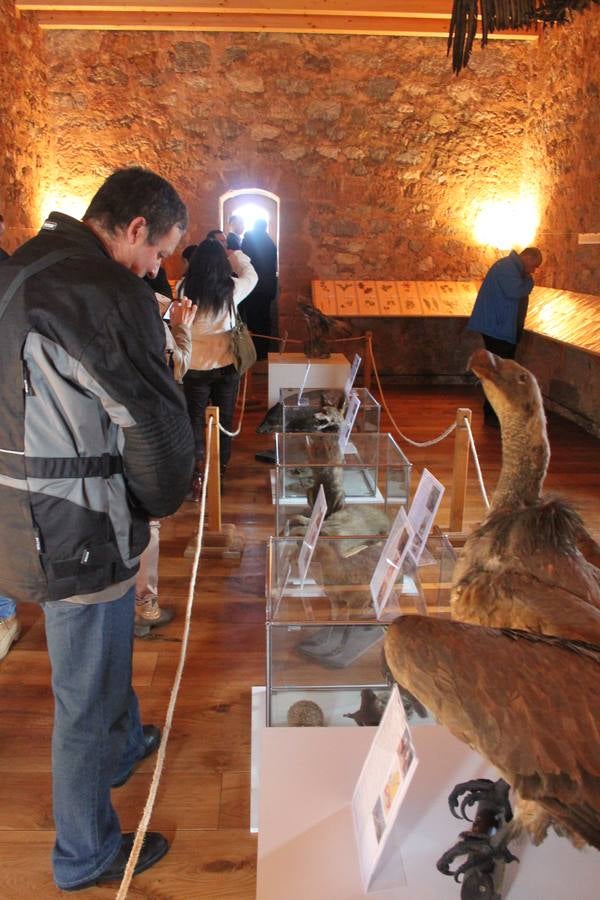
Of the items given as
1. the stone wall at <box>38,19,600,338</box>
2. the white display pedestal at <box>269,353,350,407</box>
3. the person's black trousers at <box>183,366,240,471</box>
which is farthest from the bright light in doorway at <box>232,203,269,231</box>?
the person's black trousers at <box>183,366,240,471</box>

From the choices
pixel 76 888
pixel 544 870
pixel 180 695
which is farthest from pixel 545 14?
pixel 76 888

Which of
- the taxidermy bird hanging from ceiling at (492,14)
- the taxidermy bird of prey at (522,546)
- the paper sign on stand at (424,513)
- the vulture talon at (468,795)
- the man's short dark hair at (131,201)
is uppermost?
the taxidermy bird hanging from ceiling at (492,14)

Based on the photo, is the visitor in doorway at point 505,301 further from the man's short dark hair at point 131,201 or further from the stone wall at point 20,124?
the man's short dark hair at point 131,201

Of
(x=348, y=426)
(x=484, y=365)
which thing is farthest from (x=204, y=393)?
(x=484, y=365)

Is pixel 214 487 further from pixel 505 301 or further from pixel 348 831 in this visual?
pixel 505 301

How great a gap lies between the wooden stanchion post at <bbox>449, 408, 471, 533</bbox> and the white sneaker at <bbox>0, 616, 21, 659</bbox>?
9.00 feet

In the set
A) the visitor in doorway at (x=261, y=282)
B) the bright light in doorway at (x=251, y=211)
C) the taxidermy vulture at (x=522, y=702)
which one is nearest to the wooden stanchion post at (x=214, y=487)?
the taxidermy vulture at (x=522, y=702)

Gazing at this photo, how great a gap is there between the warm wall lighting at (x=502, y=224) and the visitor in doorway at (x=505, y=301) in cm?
222

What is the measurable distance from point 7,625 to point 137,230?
2.32 metres

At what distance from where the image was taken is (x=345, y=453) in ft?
14.6

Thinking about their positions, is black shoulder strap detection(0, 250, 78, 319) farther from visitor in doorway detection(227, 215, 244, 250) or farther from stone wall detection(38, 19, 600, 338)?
stone wall detection(38, 19, 600, 338)

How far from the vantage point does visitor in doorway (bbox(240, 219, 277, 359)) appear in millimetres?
9109

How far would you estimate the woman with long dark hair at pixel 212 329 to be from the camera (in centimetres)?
461

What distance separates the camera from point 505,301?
25.1 feet
